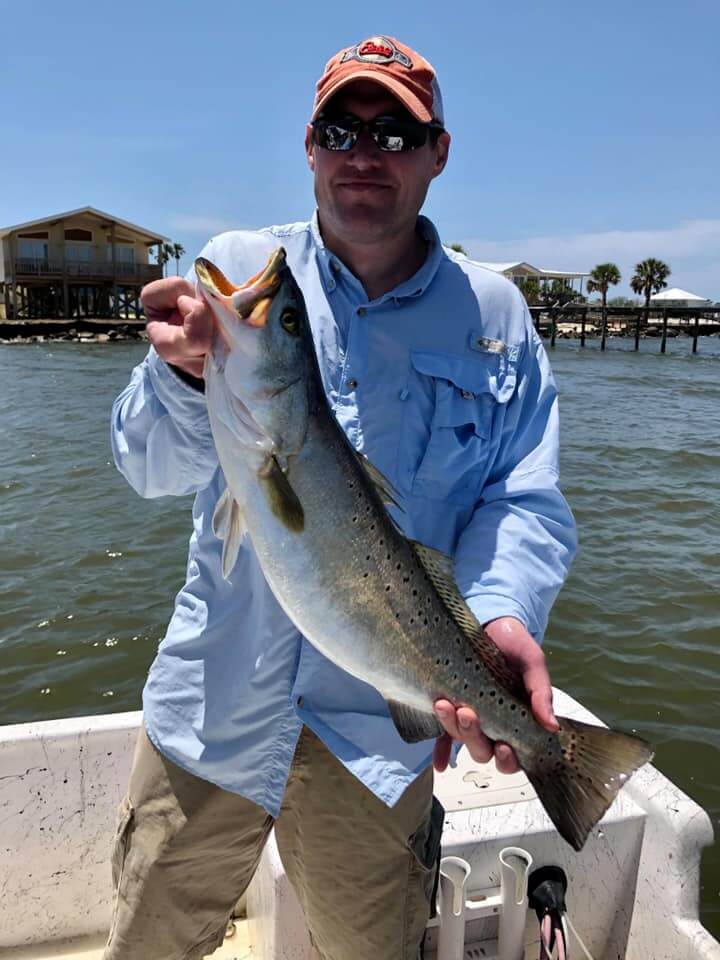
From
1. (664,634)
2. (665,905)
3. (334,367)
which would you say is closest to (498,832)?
(665,905)

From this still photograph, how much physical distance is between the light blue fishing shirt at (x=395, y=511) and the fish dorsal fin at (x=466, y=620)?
5.4 inches

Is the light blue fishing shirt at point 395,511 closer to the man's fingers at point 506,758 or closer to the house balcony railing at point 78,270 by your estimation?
the man's fingers at point 506,758

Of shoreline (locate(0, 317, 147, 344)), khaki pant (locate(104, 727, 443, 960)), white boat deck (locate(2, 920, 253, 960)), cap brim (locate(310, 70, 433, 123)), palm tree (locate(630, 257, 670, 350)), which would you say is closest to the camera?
cap brim (locate(310, 70, 433, 123))

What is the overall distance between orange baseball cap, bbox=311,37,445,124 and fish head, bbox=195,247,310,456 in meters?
0.90

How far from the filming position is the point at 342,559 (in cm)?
229

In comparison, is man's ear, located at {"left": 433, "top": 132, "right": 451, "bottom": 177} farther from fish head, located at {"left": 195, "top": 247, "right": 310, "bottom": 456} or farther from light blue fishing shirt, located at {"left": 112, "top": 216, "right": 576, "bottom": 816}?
fish head, located at {"left": 195, "top": 247, "right": 310, "bottom": 456}

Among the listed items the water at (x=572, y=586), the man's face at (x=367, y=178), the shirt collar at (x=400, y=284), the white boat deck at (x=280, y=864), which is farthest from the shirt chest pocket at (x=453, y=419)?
the water at (x=572, y=586)

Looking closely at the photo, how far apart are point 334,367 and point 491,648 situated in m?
1.11

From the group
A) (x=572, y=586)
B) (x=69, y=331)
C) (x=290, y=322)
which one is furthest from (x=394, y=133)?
(x=69, y=331)

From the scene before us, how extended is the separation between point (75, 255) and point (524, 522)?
60.7 meters

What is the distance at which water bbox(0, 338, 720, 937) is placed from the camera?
780cm

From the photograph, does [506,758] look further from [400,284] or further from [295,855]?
[400,284]

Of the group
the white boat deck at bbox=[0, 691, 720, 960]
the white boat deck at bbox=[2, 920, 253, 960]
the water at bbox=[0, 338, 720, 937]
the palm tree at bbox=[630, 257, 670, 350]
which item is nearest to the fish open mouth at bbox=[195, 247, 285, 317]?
the white boat deck at bbox=[0, 691, 720, 960]

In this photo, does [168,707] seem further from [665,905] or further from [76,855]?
[665,905]
